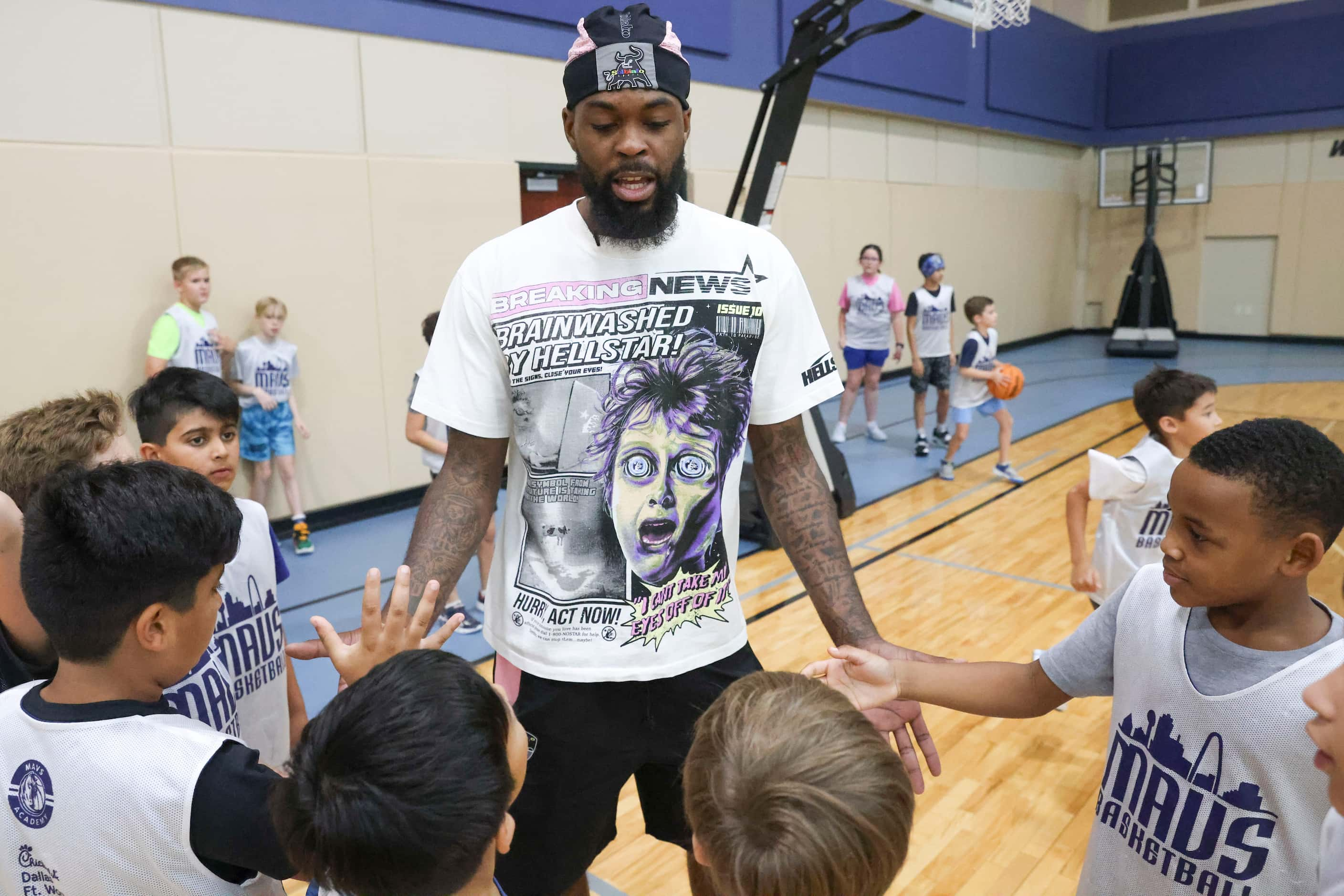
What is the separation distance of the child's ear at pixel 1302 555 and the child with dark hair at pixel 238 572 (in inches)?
72.7

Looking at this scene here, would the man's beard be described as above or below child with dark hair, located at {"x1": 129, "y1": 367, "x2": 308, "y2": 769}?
above

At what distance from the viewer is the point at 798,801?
1.11m

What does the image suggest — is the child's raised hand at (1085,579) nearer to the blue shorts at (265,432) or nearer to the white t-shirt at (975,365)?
the white t-shirt at (975,365)

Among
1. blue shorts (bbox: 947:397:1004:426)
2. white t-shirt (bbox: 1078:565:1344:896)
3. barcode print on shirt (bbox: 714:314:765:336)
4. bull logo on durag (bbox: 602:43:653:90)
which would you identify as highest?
bull logo on durag (bbox: 602:43:653:90)

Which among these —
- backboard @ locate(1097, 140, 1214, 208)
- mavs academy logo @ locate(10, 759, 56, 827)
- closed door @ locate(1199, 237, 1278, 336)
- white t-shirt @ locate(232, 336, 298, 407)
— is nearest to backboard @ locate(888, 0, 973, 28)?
white t-shirt @ locate(232, 336, 298, 407)

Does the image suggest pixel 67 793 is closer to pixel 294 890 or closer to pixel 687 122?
pixel 687 122

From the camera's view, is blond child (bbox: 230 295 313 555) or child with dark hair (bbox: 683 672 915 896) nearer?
child with dark hair (bbox: 683 672 915 896)

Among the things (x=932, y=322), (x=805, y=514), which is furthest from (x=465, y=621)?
(x=932, y=322)

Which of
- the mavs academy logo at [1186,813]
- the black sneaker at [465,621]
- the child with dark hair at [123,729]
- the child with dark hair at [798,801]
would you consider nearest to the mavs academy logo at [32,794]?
the child with dark hair at [123,729]

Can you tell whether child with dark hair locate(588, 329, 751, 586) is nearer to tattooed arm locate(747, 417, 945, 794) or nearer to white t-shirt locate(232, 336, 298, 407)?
tattooed arm locate(747, 417, 945, 794)

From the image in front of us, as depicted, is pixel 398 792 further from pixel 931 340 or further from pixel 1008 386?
pixel 931 340

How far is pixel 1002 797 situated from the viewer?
3330 mm

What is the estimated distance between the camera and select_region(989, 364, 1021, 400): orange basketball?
7.37 meters

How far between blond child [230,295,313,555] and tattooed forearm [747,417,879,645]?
191 inches
